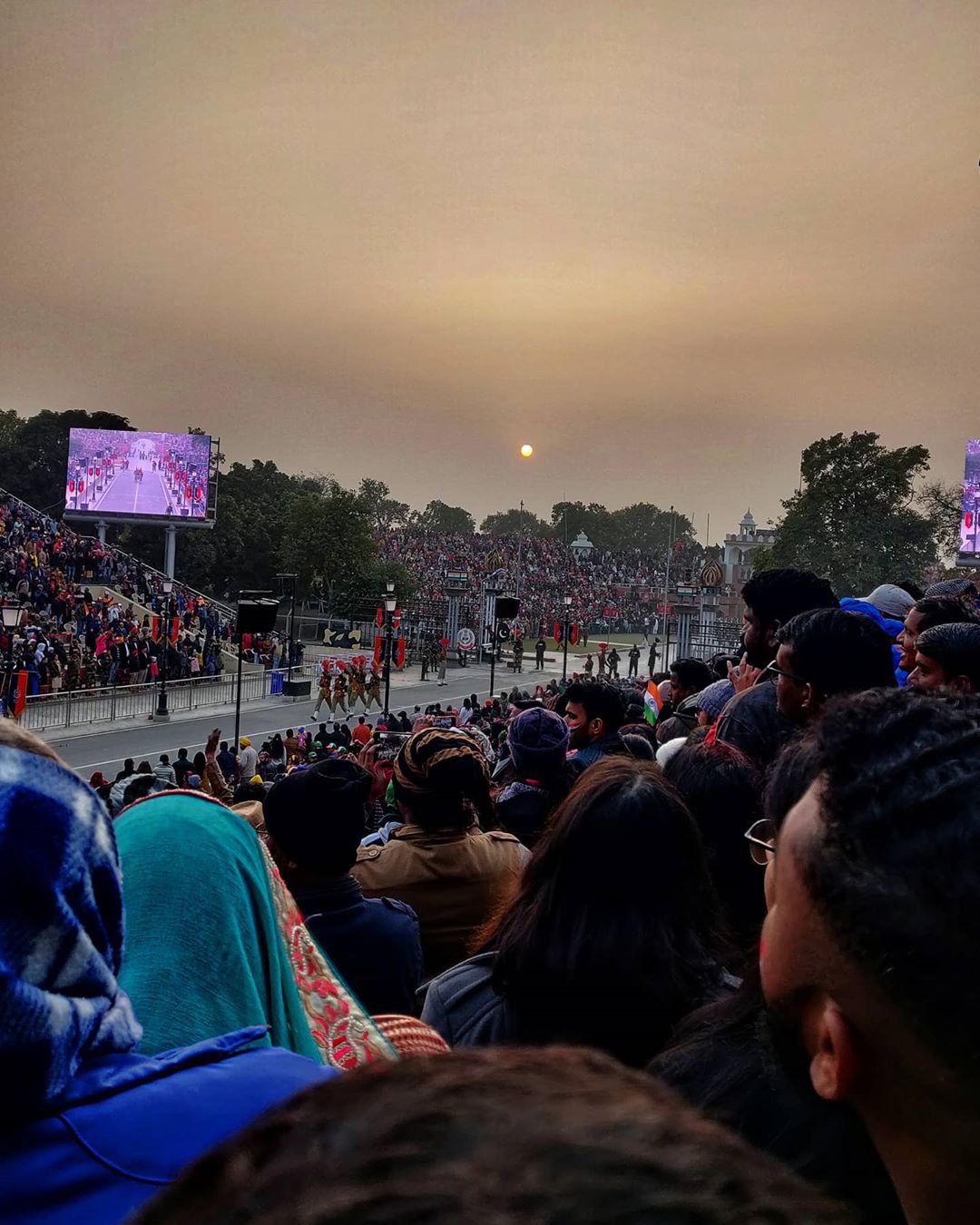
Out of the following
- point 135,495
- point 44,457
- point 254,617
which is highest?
point 44,457

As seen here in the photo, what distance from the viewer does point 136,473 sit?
45.4 m

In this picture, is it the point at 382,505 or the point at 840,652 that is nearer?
the point at 840,652

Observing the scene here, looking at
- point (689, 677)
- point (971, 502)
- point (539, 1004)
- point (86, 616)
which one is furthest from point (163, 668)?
point (971, 502)

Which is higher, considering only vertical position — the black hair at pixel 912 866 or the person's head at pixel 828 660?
the person's head at pixel 828 660

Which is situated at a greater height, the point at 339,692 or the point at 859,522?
the point at 859,522

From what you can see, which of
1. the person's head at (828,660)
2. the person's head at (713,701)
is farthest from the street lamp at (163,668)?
the person's head at (828,660)

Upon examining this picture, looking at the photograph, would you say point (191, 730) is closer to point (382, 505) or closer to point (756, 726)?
point (756, 726)

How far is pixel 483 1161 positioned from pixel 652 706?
1269 centimetres

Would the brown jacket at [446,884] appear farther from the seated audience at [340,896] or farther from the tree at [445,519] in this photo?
the tree at [445,519]

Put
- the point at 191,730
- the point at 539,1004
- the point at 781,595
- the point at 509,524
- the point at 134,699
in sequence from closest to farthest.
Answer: the point at 539,1004
the point at 781,595
the point at 191,730
the point at 134,699
the point at 509,524

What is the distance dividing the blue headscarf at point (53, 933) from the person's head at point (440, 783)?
2541mm

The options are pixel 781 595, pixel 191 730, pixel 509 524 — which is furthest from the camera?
pixel 509 524

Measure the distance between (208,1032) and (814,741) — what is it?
96cm

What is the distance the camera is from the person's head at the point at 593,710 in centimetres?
598
